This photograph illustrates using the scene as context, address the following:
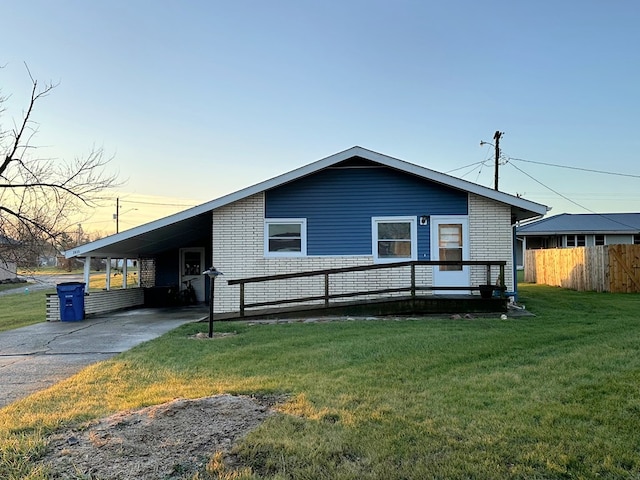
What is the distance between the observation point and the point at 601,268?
61.8 feet

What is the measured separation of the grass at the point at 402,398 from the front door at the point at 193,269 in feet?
33.3

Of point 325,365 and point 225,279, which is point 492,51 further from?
point 325,365

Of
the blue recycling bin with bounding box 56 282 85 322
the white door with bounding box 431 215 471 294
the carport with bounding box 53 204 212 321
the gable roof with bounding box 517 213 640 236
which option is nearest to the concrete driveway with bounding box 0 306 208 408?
the blue recycling bin with bounding box 56 282 85 322

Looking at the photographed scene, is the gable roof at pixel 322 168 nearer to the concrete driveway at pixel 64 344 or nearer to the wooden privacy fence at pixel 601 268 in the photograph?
the concrete driveway at pixel 64 344

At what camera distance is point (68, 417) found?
174 inches

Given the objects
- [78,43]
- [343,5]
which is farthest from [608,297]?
[78,43]

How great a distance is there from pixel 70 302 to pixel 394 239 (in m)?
9.03

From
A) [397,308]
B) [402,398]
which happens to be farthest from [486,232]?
[402,398]

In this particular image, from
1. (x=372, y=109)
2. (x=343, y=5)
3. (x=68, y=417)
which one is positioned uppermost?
(x=343, y=5)

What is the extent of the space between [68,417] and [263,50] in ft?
36.4

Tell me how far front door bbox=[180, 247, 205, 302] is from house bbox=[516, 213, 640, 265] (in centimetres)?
2225

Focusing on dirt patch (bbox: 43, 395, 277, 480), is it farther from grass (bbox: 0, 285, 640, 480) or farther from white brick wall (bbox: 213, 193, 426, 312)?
white brick wall (bbox: 213, 193, 426, 312)

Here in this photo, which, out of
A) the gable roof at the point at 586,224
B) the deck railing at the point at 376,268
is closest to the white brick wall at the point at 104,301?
the deck railing at the point at 376,268

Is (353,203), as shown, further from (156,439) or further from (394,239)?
(156,439)
